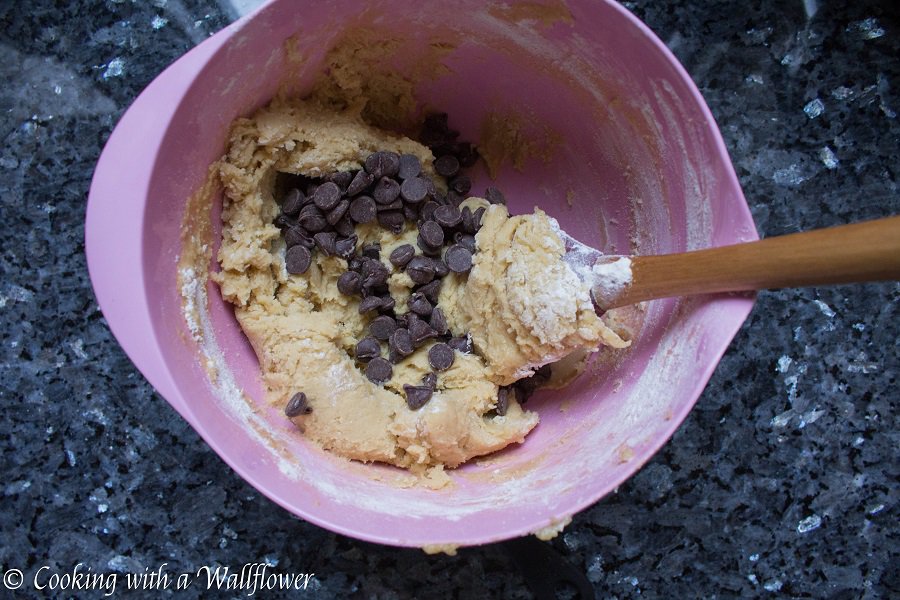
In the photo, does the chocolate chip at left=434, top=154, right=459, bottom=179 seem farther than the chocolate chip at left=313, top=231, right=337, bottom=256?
Yes

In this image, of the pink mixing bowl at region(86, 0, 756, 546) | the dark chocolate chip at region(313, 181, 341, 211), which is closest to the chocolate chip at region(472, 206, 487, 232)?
the pink mixing bowl at region(86, 0, 756, 546)

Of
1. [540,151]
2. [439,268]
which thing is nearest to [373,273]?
[439,268]

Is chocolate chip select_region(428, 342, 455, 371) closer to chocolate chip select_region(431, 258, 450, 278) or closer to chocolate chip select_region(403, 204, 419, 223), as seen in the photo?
chocolate chip select_region(431, 258, 450, 278)

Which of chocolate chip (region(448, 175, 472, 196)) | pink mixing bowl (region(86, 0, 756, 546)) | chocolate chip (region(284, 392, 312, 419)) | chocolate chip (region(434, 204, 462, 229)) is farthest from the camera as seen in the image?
chocolate chip (region(448, 175, 472, 196))

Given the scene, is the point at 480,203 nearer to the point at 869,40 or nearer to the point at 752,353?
the point at 752,353

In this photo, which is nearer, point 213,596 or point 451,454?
point 451,454

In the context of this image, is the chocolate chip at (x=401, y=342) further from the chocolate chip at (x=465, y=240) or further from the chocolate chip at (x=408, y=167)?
the chocolate chip at (x=408, y=167)

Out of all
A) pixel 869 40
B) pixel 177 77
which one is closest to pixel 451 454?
pixel 177 77
